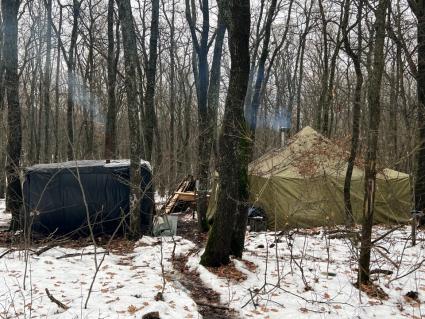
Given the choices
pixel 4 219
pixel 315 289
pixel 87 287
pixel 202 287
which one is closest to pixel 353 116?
pixel 315 289

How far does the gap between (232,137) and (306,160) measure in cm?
557

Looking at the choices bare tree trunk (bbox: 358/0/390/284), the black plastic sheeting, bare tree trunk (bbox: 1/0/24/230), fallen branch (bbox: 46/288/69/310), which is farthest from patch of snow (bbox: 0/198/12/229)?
bare tree trunk (bbox: 358/0/390/284)

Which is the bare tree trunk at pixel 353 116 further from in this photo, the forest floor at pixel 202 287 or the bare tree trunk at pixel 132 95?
the bare tree trunk at pixel 132 95

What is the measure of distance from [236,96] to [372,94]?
1.98m

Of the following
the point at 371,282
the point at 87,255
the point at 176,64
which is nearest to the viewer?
the point at 371,282

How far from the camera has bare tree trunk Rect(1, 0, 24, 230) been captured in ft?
31.7

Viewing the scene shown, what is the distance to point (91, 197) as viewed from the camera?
976 centimetres

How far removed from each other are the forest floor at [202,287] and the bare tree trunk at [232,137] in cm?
38

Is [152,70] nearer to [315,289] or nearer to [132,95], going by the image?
[132,95]

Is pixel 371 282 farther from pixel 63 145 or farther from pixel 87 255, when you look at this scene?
pixel 63 145

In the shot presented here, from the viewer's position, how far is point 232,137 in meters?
6.25

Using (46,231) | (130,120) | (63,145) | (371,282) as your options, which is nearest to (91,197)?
(46,231)

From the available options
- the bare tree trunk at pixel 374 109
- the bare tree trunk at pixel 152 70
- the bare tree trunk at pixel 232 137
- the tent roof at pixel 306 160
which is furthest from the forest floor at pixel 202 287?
the bare tree trunk at pixel 152 70

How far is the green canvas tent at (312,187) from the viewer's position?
1087 cm
